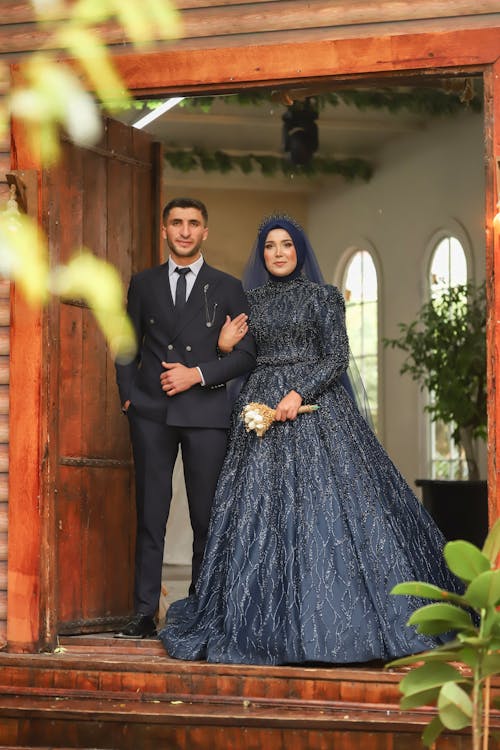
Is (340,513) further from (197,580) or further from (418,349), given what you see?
(418,349)

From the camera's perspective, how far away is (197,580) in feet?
16.4

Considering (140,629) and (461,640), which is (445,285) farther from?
(461,640)

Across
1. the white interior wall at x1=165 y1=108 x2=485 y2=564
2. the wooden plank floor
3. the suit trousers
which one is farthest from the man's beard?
the white interior wall at x1=165 y1=108 x2=485 y2=564

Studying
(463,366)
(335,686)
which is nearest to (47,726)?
(335,686)

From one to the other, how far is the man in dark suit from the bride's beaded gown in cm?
10

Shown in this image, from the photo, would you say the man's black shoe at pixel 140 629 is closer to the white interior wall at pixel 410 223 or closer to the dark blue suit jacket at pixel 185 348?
the dark blue suit jacket at pixel 185 348

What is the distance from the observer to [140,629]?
199 inches

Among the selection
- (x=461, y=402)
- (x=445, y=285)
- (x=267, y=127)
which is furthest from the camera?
(x=267, y=127)

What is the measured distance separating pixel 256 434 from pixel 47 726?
130 cm

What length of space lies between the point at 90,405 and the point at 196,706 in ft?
4.60

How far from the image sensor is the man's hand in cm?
502

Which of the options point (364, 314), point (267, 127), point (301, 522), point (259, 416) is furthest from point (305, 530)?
point (364, 314)

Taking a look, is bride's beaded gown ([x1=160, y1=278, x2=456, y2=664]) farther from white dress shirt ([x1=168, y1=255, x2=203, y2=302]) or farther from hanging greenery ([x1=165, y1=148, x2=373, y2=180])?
hanging greenery ([x1=165, y1=148, x2=373, y2=180])

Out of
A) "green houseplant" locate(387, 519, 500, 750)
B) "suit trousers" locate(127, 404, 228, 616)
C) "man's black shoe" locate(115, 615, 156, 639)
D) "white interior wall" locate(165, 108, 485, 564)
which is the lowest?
"man's black shoe" locate(115, 615, 156, 639)
